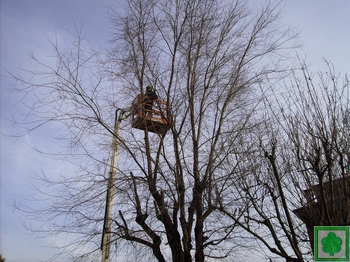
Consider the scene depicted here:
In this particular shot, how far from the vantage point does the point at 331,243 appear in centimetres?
459

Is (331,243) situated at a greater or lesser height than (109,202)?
lesser

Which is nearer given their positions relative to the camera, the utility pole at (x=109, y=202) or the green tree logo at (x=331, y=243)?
the green tree logo at (x=331, y=243)

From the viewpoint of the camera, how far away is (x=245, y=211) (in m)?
6.21

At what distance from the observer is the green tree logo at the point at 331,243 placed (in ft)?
14.9

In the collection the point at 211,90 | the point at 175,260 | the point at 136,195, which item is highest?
the point at 211,90

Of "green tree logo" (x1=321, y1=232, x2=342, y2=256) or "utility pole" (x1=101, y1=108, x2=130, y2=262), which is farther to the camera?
"utility pole" (x1=101, y1=108, x2=130, y2=262)

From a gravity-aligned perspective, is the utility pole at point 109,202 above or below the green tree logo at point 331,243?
above

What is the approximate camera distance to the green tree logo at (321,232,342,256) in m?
4.55

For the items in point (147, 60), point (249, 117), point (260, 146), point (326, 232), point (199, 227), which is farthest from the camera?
point (147, 60)

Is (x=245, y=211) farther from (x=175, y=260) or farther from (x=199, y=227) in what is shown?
(x=175, y=260)

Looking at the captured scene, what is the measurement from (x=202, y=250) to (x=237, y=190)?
52.0 inches

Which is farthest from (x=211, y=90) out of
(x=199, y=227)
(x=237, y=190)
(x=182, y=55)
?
(x=199, y=227)

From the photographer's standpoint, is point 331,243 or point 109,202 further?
point 109,202

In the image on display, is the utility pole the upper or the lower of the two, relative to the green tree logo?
upper
